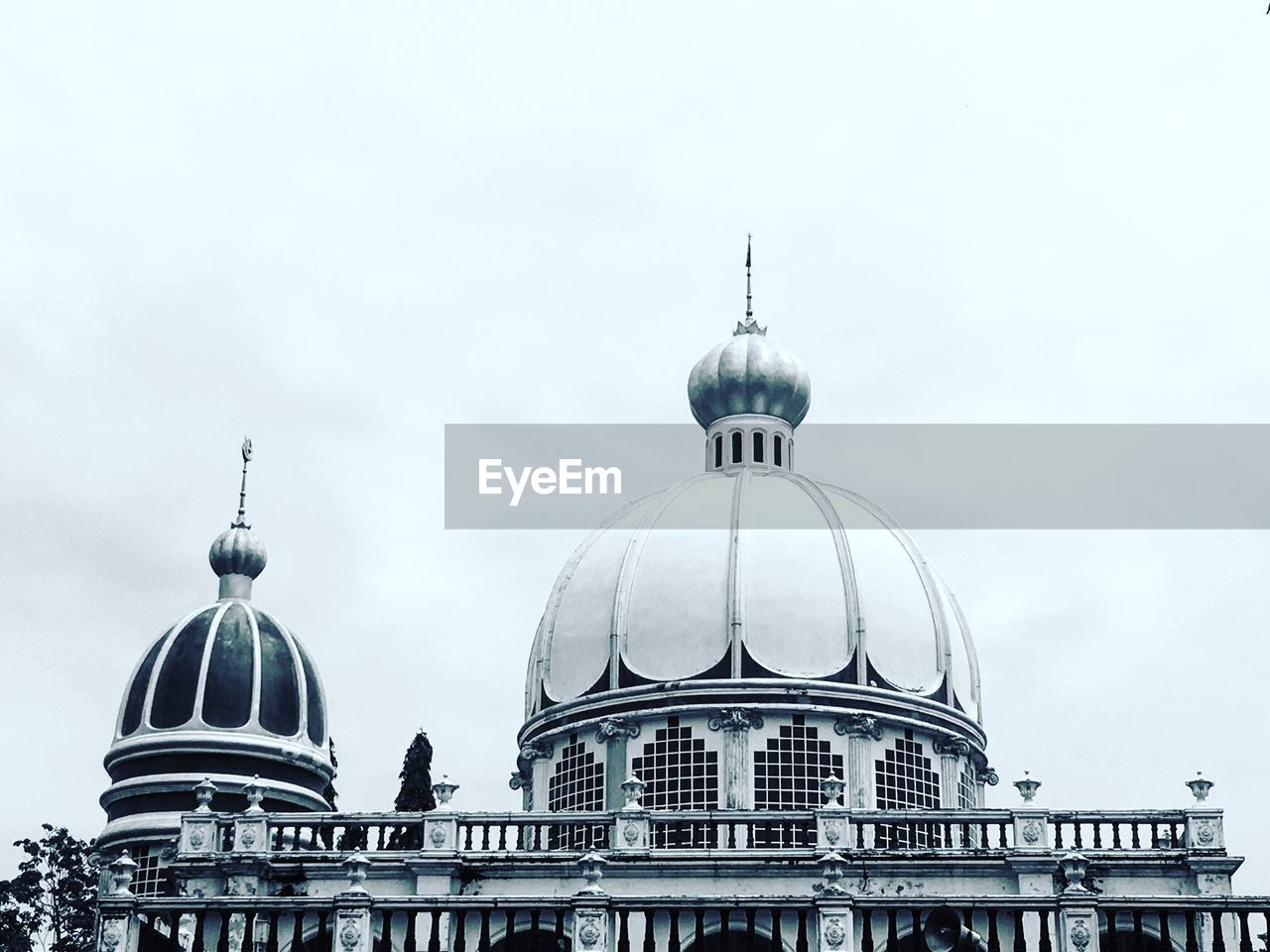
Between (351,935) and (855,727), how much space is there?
17.1 m

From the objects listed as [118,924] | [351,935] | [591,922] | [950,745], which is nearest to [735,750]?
[950,745]

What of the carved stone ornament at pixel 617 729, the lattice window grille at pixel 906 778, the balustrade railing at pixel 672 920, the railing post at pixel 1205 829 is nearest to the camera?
the balustrade railing at pixel 672 920

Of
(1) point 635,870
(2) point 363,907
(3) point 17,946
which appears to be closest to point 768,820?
(1) point 635,870

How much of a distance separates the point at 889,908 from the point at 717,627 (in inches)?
600

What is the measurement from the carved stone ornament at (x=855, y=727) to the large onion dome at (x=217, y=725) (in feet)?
45.3

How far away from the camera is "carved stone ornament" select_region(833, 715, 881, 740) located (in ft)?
191

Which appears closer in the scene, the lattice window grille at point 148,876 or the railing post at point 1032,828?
the railing post at point 1032,828

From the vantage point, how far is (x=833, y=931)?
4619 cm

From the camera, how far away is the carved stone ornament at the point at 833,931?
1813 inches

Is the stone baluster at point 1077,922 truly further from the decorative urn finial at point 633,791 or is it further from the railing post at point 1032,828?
the decorative urn finial at point 633,791

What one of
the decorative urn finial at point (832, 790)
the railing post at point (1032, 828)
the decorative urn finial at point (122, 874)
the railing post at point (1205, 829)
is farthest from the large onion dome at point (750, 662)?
the decorative urn finial at point (122, 874)

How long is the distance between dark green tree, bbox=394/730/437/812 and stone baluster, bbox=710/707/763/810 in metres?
14.1

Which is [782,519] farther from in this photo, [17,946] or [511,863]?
[17,946]

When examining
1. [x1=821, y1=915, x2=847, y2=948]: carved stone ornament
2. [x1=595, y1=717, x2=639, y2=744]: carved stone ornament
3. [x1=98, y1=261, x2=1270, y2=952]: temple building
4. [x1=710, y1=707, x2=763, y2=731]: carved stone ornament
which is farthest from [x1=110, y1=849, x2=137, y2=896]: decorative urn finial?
A: [x1=710, y1=707, x2=763, y2=731]: carved stone ornament
